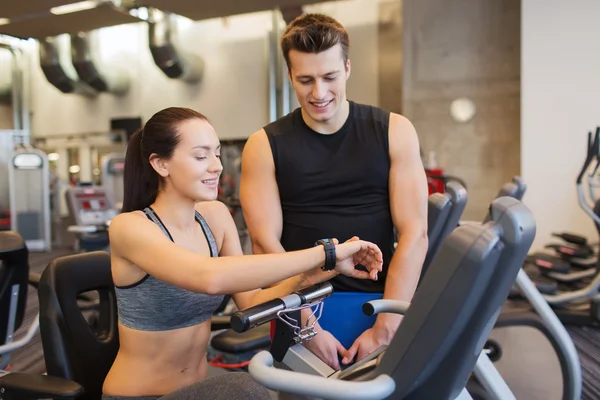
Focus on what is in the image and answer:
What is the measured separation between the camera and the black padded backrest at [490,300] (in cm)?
80

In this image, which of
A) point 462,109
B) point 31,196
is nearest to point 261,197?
point 462,109

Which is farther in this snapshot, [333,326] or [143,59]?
[143,59]

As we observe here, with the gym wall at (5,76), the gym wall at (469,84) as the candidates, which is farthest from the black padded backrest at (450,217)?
the gym wall at (5,76)

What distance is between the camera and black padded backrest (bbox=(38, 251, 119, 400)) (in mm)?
1508

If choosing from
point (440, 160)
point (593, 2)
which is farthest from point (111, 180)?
point (593, 2)

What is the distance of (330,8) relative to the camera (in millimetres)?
8328

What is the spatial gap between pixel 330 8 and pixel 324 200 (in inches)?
293

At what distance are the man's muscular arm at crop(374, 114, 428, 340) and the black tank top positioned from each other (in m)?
0.03

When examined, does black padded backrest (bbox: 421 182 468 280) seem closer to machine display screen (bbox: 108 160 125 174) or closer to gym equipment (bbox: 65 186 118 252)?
gym equipment (bbox: 65 186 118 252)

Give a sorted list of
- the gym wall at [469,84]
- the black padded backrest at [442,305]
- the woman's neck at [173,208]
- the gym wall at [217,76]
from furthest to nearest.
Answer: the gym wall at [217,76], the gym wall at [469,84], the woman's neck at [173,208], the black padded backrest at [442,305]

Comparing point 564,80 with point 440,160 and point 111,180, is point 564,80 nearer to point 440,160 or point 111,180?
point 440,160

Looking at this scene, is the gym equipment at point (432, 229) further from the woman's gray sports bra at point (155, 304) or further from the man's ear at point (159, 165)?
the man's ear at point (159, 165)

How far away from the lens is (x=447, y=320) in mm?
809

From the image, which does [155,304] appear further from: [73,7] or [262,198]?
[73,7]
